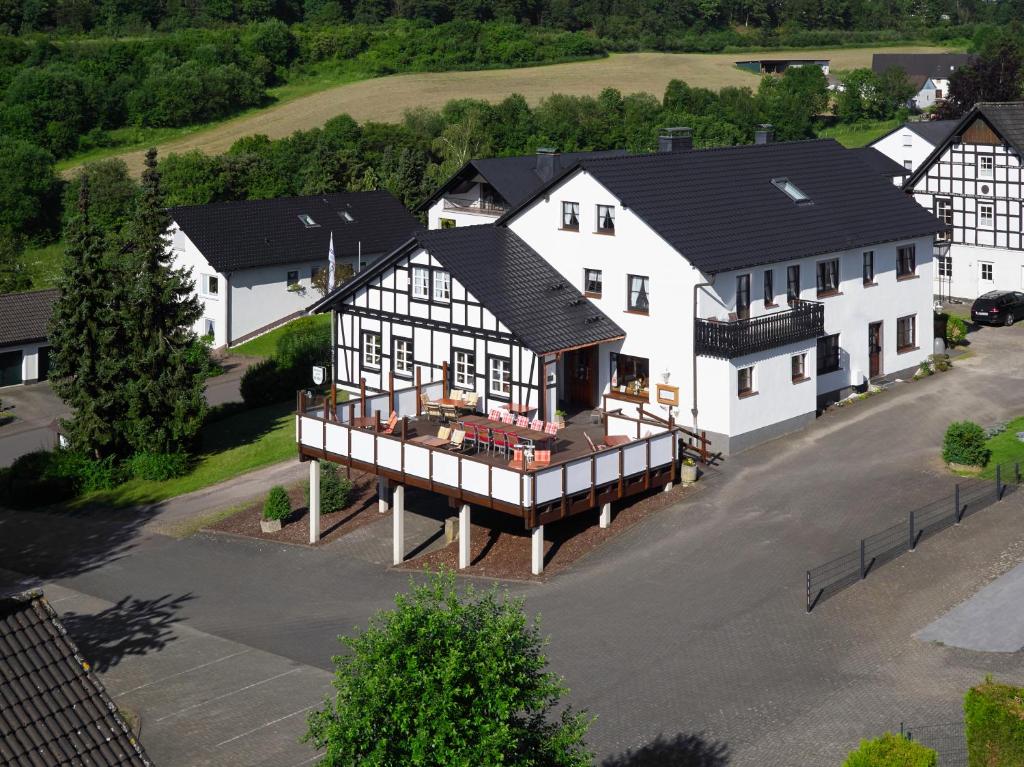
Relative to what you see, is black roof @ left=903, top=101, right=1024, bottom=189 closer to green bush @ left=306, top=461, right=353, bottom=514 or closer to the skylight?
the skylight

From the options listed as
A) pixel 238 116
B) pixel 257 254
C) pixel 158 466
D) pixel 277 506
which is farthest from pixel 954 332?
pixel 238 116

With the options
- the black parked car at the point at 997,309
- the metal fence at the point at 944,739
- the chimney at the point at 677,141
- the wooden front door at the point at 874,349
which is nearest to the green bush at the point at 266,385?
the chimney at the point at 677,141

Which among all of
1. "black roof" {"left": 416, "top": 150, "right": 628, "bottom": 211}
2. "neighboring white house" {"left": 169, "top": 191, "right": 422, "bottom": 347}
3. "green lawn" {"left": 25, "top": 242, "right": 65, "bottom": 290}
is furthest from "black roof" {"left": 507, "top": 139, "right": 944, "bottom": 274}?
"green lawn" {"left": 25, "top": 242, "right": 65, "bottom": 290}

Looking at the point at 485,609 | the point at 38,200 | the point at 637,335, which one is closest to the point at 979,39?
the point at 38,200

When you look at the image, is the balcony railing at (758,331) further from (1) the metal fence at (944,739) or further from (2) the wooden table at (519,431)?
(1) the metal fence at (944,739)

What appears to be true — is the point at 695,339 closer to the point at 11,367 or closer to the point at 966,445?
the point at 966,445

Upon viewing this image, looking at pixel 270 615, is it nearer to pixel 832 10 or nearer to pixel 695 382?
pixel 695 382
